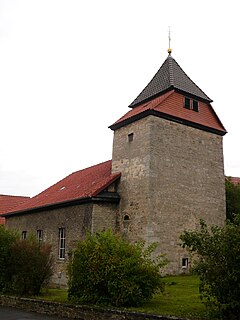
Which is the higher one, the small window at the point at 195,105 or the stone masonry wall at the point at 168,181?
the small window at the point at 195,105

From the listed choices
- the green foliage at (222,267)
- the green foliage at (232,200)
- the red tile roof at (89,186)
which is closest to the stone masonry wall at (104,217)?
the red tile roof at (89,186)

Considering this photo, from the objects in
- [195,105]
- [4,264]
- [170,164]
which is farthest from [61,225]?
[195,105]

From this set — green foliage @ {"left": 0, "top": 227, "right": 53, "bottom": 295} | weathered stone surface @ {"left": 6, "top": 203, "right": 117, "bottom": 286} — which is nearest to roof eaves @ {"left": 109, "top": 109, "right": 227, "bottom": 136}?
Result: weathered stone surface @ {"left": 6, "top": 203, "right": 117, "bottom": 286}

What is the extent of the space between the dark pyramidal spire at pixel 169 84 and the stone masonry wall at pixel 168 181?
7.51ft

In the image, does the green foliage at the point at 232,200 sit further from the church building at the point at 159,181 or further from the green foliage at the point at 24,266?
the green foliage at the point at 24,266

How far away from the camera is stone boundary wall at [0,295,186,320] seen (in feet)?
33.6

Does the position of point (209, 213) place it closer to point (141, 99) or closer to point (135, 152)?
point (135, 152)

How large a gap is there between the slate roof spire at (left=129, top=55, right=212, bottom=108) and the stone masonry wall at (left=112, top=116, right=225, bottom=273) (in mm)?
2273

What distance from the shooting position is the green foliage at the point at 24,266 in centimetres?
1548

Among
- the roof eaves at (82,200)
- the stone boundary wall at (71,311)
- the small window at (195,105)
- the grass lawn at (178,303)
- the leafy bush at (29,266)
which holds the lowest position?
the stone boundary wall at (71,311)

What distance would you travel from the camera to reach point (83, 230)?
20.3 m

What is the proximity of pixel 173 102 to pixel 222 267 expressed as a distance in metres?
13.8

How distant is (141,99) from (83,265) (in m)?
13.5

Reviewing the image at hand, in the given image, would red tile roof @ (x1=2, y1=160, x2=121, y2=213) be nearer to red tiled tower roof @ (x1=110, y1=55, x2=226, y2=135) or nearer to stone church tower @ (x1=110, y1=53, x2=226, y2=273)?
stone church tower @ (x1=110, y1=53, x2=226, y2=273)
